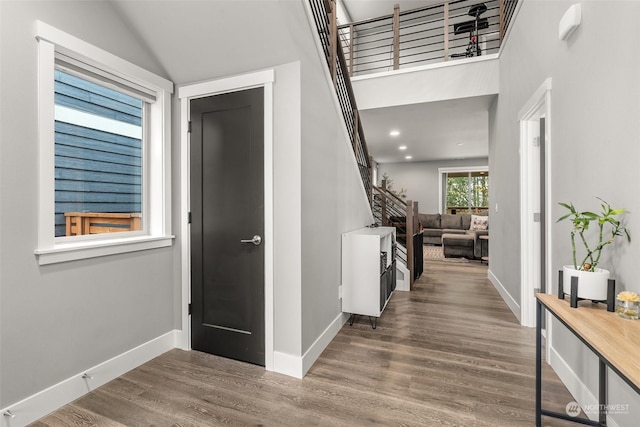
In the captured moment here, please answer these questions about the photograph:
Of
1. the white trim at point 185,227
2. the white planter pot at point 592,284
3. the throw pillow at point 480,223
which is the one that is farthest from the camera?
the throw pillow at point 480,223

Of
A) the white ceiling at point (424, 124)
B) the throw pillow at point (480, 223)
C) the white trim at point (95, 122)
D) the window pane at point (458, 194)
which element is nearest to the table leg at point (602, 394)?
the white trim at point (95, 122)

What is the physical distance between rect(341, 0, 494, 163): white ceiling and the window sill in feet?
11.9

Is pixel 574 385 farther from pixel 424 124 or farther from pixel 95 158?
pixel 424 124

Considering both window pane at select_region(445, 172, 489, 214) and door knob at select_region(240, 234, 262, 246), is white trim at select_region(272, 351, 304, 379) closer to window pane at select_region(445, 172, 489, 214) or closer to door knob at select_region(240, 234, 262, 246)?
door knob at select_region(240, 234, 262, 246)

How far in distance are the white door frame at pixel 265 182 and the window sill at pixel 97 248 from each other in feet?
0.76

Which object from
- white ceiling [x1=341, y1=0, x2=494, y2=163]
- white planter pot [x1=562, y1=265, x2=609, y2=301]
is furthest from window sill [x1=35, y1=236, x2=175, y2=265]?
white ceiling [x1=341, y1=0, x2=494, y2=163]

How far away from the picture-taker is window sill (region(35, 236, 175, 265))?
175 centimetres

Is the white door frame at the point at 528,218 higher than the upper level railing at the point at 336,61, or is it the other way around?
the upper level railing at the point at 336,61

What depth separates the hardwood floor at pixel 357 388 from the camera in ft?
5.63

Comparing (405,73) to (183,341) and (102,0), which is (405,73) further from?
(183,341)

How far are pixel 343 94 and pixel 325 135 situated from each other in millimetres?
933

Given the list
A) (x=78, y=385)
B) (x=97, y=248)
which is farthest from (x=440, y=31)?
(x=78, y=385)

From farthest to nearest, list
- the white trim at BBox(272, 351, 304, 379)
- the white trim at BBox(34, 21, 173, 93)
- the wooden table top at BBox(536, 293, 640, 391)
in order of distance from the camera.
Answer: the white trim at BBox(272, 351, 304, 379) → the white trim at BBox(34, 21, 173, 93) → the wooden table top at BBox(536, 293, 640, 391)

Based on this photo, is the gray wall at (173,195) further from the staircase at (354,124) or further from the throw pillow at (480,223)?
the throw pillow at (480,223)
